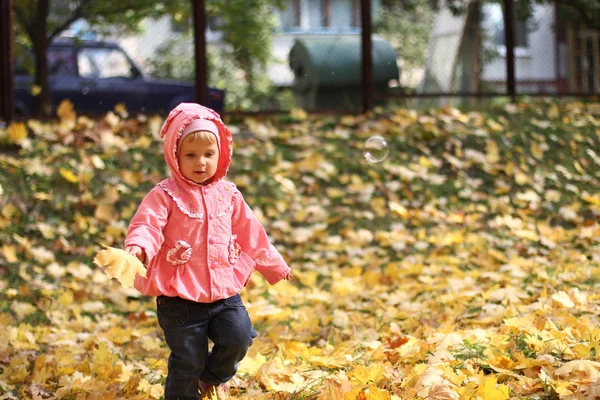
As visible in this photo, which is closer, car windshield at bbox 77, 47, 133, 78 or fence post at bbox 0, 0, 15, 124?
fence post at bbox 0, 0, 15, 124

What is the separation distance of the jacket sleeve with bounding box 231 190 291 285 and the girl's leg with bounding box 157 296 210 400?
0.29 metres

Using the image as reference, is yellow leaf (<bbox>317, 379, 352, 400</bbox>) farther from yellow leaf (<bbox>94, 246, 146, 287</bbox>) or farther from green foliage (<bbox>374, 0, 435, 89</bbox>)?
→ green foliage (<bbox>374, 0, 435, 89</bbox>)

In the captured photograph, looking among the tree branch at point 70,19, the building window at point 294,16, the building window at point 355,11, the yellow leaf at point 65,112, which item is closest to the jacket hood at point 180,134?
the yellow leaf at point 65,112

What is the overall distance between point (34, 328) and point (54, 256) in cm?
115

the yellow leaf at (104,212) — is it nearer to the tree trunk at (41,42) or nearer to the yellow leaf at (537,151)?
the tree trunk at (41,42)

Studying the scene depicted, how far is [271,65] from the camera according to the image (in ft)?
48.1

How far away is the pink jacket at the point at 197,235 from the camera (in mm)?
2832

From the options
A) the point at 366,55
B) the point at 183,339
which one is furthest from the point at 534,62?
the point at 183,339

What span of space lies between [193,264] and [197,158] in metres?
0.39

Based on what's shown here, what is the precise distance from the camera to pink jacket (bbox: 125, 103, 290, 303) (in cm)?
283

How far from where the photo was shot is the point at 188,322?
9.41ft

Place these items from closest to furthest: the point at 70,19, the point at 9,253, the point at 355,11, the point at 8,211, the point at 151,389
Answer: the point at 151,389
the point at 9,253
the point at 8,211
the point at 70,19
the point at 355,11

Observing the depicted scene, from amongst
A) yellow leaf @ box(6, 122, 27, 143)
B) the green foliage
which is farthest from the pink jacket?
the green foliage

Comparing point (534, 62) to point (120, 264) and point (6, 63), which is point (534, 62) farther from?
point (120, 264)
